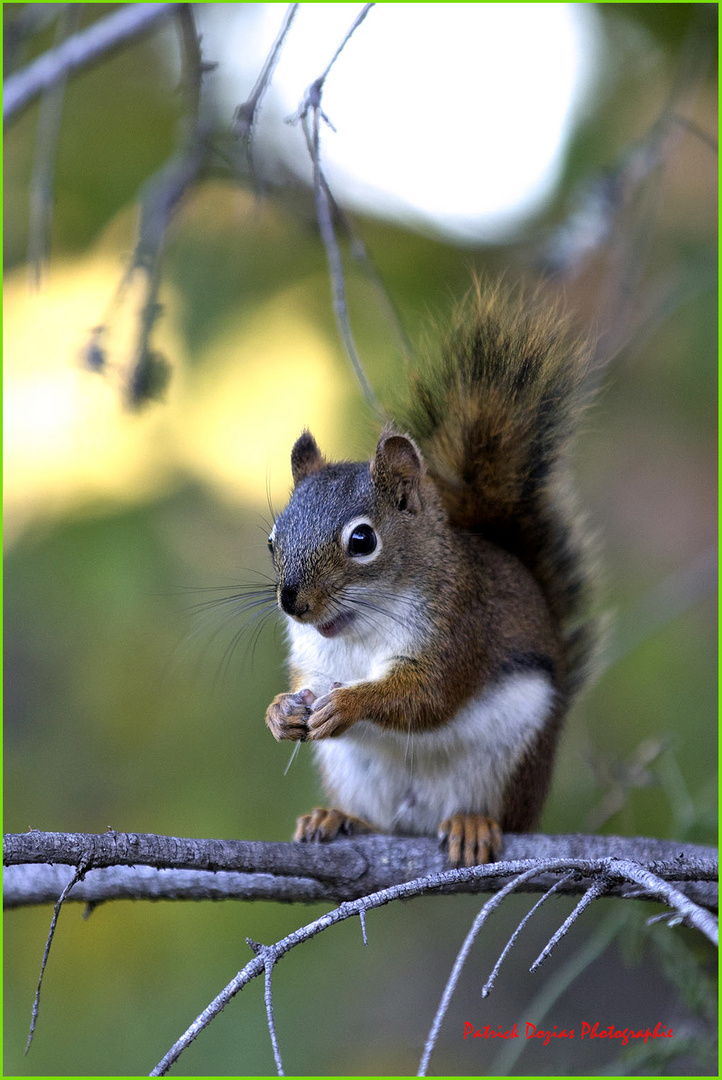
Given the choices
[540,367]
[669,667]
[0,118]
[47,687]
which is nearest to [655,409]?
[669,667]

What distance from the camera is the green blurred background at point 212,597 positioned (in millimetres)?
3025

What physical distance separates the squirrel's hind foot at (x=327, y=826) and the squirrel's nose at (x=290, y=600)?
0.55m

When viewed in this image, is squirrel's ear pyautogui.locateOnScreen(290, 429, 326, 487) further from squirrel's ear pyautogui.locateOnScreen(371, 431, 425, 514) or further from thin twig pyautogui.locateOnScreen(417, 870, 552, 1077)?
thin twig pyautogui.locateOnScreen(417, 870, 552, 1077)

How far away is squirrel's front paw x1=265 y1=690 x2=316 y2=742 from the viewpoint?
164cm

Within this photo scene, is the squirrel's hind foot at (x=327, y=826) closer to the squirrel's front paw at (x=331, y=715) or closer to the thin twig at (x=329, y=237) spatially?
the squirrel's front paw at (x=331, y=715)

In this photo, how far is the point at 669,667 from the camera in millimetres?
3312

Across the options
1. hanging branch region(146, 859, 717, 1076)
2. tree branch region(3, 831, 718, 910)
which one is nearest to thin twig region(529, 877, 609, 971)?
hanging branch region(146, 859, 717, 1076)

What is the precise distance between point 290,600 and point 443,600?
376 mm

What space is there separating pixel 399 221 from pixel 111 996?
2910 millimetres

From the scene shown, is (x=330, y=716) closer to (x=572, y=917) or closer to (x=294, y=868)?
(x=294, y=868)

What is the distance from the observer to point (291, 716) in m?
1.66

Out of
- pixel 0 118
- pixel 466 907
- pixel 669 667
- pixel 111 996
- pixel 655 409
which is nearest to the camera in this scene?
pixel 0 118

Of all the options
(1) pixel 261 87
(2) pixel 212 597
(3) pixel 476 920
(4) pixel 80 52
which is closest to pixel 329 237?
(1) pixel 261 87

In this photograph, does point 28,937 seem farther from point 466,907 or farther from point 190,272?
point 190,272
